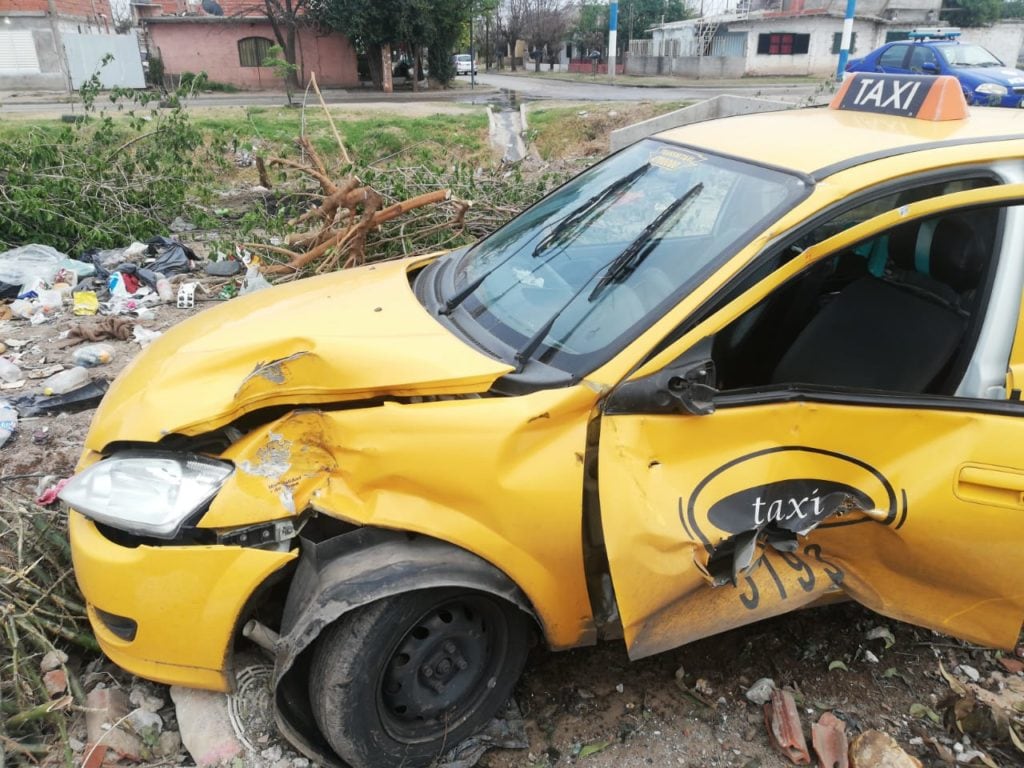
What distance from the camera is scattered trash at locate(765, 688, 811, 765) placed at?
236 cm

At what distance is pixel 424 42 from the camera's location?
28.0 meters

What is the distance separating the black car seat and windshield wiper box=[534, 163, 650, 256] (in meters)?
0.86

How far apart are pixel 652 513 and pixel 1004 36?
5208 cm

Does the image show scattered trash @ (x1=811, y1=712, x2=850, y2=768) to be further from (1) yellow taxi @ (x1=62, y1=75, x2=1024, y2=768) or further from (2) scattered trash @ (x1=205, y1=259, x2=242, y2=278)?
(2) scattered trash @ (x1=205, y1=259, x2=242, y2=278)

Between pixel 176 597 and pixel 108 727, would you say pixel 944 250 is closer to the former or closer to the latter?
pixel 176 597

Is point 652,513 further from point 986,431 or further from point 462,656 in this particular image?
point 986,431

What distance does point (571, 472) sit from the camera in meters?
2.04

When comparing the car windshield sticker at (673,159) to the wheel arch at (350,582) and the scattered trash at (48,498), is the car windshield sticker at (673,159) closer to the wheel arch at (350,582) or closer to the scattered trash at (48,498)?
the wheel arch at (350,582)

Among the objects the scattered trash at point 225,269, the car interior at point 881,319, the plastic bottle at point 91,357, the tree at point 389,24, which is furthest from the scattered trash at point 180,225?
the tree at point 389,24

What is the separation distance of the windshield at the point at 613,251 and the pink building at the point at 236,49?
3077cm

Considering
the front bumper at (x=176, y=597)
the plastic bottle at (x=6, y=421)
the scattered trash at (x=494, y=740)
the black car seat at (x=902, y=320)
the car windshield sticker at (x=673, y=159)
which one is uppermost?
the car windshield sticker at (x=673, y=159)

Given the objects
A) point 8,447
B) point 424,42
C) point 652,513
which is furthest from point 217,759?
point 424,42

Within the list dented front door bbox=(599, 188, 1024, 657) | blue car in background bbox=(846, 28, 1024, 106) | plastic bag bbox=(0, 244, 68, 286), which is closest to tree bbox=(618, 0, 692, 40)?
blue car in background bbox=(846, 28, 1024, 106)

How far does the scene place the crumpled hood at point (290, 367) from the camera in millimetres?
2174
